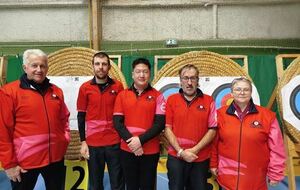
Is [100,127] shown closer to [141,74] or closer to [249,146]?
[141,74]

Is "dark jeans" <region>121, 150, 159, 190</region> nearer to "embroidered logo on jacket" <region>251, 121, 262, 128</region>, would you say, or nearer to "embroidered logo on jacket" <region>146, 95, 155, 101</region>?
"embroidered logo on jacket" <region>146, 95, 155, 101</region>

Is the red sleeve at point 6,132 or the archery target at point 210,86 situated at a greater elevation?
the archery target at point 210,86

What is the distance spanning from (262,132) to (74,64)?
1.70 meters

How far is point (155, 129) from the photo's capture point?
209 cm

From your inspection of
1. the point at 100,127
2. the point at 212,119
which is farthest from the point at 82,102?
the point at 212,119

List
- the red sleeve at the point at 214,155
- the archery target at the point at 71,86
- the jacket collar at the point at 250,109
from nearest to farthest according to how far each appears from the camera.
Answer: the jacket collar at the point at 250,109 < the red sleeve at the point at 214,155 < the archery target at the point at 71,86

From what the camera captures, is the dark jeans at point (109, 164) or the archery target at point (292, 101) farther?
the archery target at point (292, 101)

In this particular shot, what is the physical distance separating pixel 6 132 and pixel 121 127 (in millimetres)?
687

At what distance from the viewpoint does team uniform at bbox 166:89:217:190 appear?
207 cm

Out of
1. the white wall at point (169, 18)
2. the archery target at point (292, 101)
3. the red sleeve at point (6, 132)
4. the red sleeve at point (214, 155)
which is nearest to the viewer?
the red sleeve at point (6, 132)

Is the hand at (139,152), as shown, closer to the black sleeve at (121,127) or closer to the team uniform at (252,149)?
the black sleeve at (121,127)

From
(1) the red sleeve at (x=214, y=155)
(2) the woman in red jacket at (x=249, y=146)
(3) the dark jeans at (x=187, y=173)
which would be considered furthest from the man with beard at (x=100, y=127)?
(2) the woman in red jacket at (x=249, y=146)

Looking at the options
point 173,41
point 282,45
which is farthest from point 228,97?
point 282,45

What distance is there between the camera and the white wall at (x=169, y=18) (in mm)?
4961
